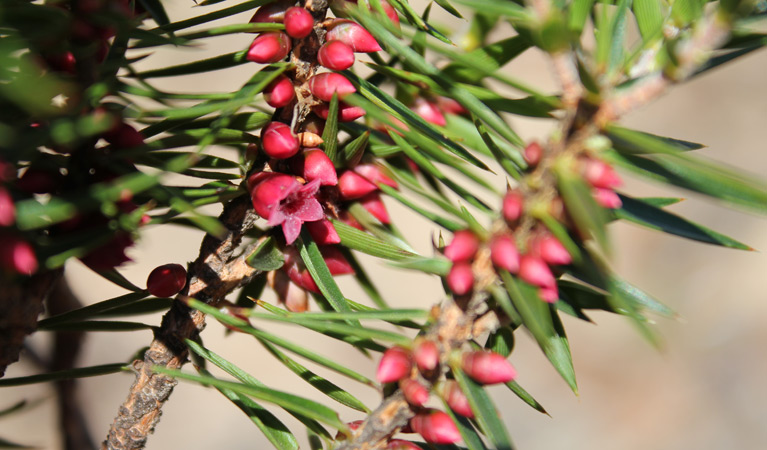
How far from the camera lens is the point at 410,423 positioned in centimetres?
29

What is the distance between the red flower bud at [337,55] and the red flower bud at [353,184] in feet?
0.18

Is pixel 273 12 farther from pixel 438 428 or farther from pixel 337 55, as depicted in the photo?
pixel 438 428

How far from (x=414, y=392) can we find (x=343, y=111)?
0.45 ft

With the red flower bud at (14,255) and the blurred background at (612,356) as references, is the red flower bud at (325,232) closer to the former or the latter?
the red flower bud at (14,255)

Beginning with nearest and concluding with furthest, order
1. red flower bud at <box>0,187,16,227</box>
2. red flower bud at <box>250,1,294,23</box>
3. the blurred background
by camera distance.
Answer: red flower bud at <box>0,187,16,227</box> → red flower bud at <box>250,1,294,23</box> → the blurred background

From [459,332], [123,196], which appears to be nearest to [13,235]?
[123,196]

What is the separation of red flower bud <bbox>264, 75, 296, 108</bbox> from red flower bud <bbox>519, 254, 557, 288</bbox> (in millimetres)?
139

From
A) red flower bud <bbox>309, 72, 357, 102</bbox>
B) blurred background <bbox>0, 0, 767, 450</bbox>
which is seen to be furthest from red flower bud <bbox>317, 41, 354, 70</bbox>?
blurred background <bbox>0, 0, 767, 450</bbox>

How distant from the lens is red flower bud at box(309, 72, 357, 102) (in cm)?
29

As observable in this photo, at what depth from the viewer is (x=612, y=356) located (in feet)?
6.11

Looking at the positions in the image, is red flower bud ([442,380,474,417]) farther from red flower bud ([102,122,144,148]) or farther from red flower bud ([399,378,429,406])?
red flower bud ([102,122,144,148])

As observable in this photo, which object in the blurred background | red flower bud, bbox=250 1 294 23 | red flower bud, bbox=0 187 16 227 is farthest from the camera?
the blurred background

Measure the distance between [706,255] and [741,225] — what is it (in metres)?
0.13

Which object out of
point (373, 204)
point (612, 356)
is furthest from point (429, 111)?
point (612, 356)
